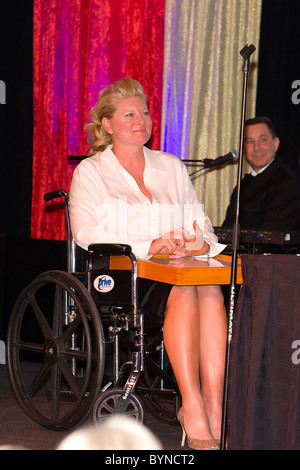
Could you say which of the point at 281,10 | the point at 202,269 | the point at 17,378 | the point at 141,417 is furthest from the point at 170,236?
the point at 281,10

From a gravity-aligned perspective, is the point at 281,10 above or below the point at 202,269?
above

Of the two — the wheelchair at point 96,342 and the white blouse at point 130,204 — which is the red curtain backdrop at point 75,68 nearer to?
the white blouse at point 130,204

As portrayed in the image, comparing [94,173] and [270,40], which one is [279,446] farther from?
[270,40]

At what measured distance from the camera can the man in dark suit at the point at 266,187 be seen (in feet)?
11.9

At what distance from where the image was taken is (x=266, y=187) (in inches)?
147

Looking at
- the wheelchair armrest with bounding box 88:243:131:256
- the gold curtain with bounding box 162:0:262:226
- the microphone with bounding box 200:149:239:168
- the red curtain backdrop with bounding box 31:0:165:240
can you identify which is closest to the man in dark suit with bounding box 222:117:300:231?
the gold curtain with bounding box 162:0:262:226

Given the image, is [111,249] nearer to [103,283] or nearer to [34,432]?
[103,283]

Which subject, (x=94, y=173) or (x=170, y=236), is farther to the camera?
(x=94, y=173)

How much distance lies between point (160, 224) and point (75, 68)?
193 centimetres

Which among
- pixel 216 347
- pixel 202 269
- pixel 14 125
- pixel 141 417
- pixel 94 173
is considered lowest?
pixel 141 417

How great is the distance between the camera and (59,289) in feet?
7.93

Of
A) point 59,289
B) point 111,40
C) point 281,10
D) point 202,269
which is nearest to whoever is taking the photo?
point 202,269
